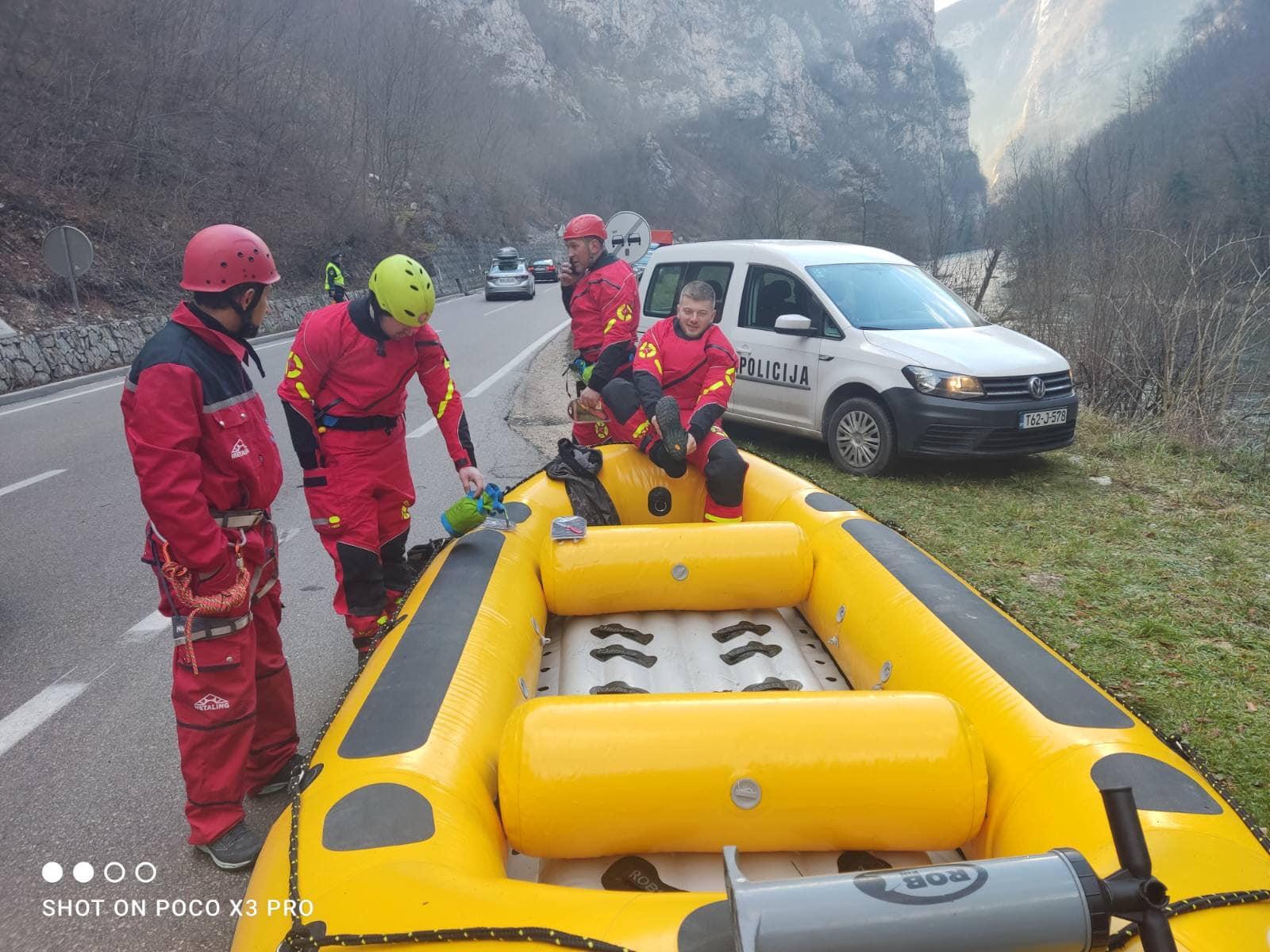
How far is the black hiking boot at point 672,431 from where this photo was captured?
15.6ft

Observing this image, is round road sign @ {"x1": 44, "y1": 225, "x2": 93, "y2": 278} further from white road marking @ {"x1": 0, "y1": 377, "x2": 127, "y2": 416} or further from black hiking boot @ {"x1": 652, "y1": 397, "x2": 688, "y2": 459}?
black hiking boot @ {"x1": 652, "y1": 397, "x2": 688, "y2": 459}

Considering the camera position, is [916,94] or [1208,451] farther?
[916,94]

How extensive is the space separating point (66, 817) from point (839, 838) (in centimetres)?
285

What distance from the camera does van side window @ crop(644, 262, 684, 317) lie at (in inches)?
358

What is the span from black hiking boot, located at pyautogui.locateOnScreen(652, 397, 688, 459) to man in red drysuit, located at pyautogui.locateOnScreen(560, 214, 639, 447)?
0.94 m

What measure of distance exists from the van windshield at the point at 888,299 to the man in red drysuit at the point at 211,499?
5.88 metres

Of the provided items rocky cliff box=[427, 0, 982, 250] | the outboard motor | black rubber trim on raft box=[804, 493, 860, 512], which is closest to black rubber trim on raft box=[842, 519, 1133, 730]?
black rubber trim on raft box=[804, 493, 860, 512]

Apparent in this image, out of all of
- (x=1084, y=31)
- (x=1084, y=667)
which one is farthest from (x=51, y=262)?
(x=1084, y=31)

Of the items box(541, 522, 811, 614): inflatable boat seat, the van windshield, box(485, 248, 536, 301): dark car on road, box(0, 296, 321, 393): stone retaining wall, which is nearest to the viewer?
box(541, 522, 811, 614): inflatable boat seat

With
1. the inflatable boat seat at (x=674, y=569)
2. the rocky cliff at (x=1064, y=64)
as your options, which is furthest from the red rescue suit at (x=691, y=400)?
the rocky cliff at (x=1064, y=64)

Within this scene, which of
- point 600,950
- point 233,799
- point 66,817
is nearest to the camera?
point 600,950

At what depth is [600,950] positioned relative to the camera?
1.73 meters

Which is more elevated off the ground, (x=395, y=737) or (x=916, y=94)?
(x=916, y=94)

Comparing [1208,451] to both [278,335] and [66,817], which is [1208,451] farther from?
[278,335]
